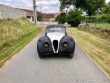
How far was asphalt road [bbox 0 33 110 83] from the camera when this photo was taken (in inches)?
291

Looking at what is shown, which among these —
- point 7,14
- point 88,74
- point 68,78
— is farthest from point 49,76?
point 7,14

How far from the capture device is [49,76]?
7.80 meters

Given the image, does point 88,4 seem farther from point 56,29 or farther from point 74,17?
point 56,29

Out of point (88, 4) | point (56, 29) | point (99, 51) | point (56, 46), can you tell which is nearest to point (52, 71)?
point (56, 46)

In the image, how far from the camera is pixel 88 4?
7975 centimetres

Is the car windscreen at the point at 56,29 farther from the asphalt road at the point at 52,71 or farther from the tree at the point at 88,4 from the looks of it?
the tree at the point at 88,4

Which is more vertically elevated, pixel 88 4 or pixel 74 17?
pixel 88 4

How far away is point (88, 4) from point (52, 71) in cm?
7372

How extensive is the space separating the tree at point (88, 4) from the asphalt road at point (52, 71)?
71.2 meters

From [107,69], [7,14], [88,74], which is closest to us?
[88,74]

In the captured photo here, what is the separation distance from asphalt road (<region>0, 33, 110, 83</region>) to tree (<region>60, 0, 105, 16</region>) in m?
71.2

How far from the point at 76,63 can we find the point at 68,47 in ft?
4.08

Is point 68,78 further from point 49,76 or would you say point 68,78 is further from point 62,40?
point 62,40

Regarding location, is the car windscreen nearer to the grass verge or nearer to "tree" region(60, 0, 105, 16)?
the grass verge
